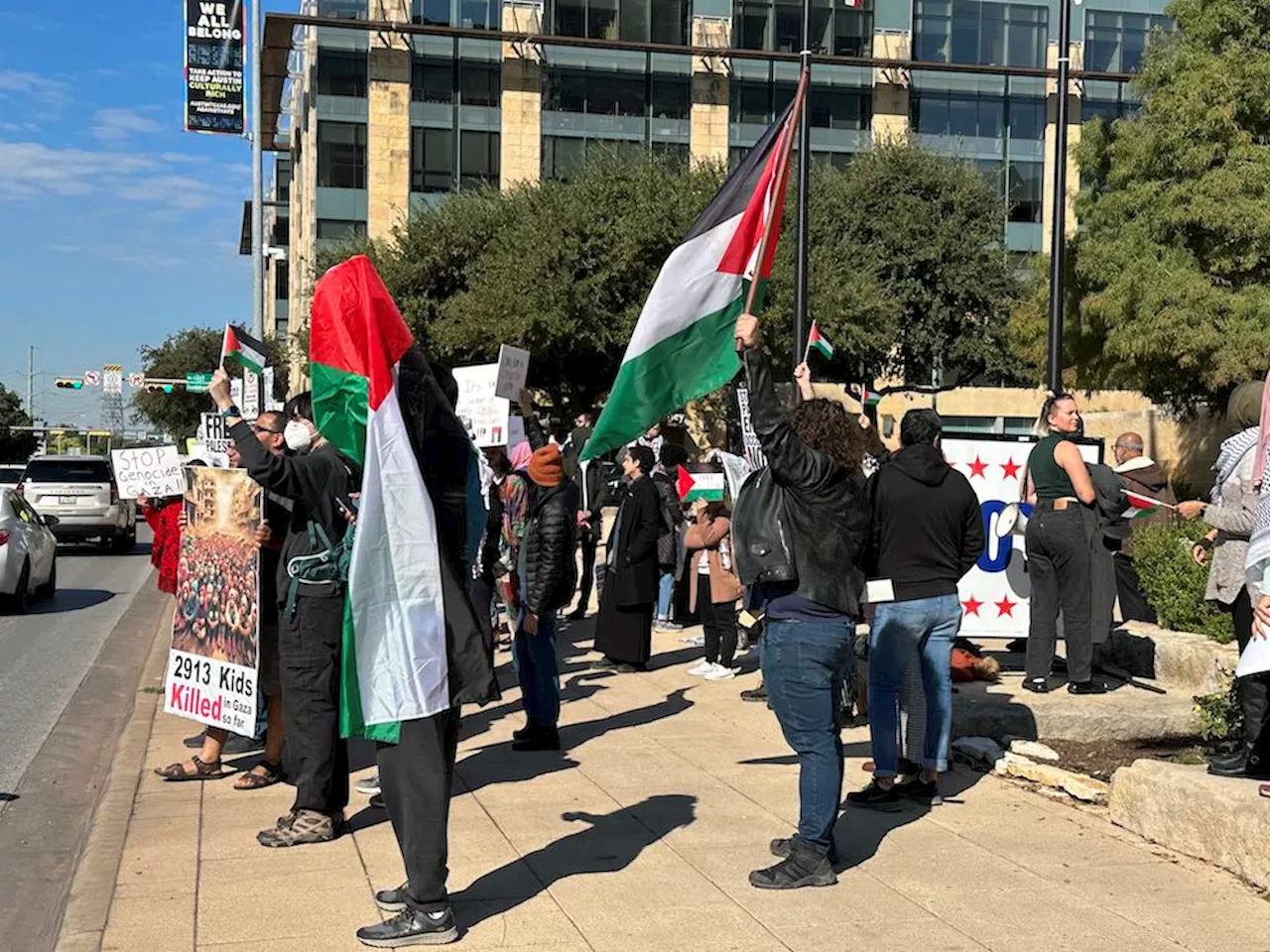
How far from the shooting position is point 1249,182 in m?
23.5

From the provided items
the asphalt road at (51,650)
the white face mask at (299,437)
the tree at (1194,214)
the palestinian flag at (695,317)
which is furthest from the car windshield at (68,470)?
the palestinian flag at (695,317)

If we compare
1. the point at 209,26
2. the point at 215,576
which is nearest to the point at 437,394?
the point at 215,576

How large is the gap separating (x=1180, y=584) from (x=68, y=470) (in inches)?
885

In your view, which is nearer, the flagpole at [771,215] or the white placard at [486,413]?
the flagpole at [771,215]

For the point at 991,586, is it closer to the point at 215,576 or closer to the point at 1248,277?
the point at 215,576

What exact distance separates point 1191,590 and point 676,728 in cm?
388

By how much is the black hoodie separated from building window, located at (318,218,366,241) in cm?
4674

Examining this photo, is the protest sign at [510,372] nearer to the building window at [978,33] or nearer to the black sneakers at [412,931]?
the black sneakers at [412,931]

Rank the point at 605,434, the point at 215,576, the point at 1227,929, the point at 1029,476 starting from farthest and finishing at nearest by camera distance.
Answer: the point at 1029,476 → the point at 215,576 → the point at 605,434 → the point at 1227,929

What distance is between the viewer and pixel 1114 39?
5438cm

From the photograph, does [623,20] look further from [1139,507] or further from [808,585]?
[808,585]

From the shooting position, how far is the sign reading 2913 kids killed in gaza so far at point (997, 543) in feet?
32.3

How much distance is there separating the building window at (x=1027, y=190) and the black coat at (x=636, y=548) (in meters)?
46.5

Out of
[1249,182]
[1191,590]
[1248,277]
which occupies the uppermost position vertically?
[1249,182]
